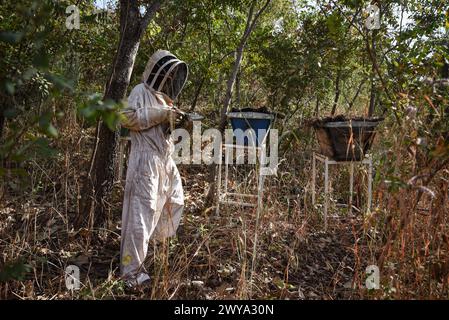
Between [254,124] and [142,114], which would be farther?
[254,124]

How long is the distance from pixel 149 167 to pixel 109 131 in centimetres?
79

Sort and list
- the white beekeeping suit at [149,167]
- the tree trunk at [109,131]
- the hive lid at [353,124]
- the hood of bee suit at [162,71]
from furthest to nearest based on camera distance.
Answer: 1. the hive lid at [353,124]
2. the tree trunk at [109,131]
3. the hood of bee suit at [162,71]
4. the white beekeeping suit at [149,167]

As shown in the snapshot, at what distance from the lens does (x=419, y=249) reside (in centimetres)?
296

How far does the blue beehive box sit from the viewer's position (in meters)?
4.55

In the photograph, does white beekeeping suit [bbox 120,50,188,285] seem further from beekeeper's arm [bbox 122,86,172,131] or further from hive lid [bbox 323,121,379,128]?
hive lid [bbox 323,121,379,128]

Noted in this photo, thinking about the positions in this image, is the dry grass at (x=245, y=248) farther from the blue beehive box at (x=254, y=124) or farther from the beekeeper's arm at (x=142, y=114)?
the beekeeper's arm at (x=142, y=114)

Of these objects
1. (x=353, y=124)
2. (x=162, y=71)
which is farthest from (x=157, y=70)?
(x=353, y=124)

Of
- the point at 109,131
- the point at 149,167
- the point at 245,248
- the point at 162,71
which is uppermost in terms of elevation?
the point at 162,71

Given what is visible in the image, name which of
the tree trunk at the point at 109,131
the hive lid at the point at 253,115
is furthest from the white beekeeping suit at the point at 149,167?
the hive lid at the point at 253,115

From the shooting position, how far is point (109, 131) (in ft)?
14.3

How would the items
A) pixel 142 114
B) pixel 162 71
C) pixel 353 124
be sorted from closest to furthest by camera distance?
pixel 142 114
pixel 162 71
pixel 353 124

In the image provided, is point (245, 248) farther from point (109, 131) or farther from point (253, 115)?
point (109, 131)

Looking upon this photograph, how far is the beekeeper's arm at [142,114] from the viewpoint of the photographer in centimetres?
371

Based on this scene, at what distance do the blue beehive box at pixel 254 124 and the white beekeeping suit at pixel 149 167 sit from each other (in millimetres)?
→ 797
